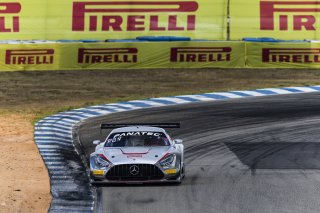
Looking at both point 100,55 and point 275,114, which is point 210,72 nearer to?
point 100,55

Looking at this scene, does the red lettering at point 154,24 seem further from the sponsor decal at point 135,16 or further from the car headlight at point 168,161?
the car headlight at point 168,161

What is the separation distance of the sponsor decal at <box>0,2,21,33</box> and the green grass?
112 inches

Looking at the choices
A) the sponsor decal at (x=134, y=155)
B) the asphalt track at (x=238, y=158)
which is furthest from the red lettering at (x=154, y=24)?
the sponsor decal at (x=134, y=155)

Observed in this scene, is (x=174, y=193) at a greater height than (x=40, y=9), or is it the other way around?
(x=40, y=9)

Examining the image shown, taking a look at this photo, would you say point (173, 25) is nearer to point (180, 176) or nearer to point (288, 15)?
point (288, 15)

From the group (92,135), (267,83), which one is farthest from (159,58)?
(92,135)

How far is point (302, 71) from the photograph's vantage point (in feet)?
129

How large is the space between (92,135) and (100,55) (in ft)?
44.5

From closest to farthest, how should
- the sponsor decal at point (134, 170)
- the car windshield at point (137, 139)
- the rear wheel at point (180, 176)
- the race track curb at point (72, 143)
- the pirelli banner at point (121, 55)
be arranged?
the race track curb at point (72, 143) < the sponsor decal at point (134, 170) < the rear wheel at point (180, 176) < the car windshield at point (137, 139) < the pirelli banner at point (121, 55)

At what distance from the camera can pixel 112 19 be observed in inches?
1626

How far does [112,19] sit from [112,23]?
0.23 m

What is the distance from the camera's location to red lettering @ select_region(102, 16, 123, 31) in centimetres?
4112

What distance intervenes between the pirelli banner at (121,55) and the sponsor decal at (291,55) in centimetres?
115

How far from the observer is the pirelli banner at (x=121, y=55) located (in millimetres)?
38219
